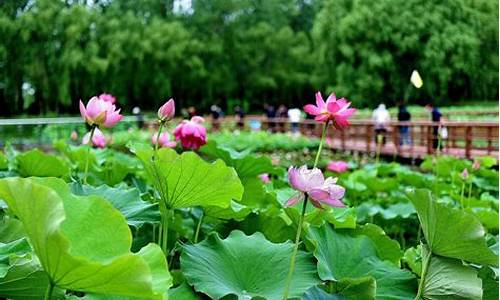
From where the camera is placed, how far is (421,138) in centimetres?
712

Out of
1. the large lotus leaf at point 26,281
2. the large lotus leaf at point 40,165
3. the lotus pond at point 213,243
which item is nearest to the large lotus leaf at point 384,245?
the lotus pond at point 213,243

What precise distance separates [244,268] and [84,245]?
0.68 feet

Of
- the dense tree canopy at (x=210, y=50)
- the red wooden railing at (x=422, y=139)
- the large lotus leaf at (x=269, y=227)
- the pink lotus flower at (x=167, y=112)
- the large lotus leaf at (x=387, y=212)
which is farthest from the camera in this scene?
the dense tree canopy at (x=210, y=50)

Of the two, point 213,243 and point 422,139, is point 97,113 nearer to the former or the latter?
point 213,243

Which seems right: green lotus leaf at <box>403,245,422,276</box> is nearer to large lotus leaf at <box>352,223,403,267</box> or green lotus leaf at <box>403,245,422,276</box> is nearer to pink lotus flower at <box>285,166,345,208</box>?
large lotus leaf at <box>352,223,403,267</box>

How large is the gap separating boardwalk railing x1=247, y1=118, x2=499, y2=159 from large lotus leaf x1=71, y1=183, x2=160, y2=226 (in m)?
4.46

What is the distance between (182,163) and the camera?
71cm

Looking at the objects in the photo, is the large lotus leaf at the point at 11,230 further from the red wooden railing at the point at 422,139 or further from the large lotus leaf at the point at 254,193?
the red wooden railing at the point at 422,139

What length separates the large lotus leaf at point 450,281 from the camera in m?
0.68

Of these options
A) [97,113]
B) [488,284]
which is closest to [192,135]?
[97,113]

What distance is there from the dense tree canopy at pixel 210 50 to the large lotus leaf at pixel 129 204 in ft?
49.6

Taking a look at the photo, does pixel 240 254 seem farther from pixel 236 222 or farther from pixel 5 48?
pixel 5 48

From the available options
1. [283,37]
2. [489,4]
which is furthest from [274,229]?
[283,37]

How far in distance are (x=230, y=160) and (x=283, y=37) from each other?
20177 millimetres
